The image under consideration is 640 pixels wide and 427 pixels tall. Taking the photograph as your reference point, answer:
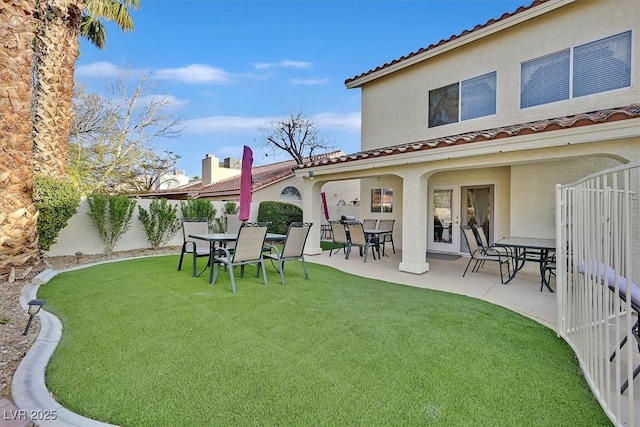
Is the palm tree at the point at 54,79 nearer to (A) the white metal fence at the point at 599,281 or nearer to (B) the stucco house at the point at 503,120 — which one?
(B) the stucco house at the point at 503,120

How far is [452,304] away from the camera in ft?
19.5

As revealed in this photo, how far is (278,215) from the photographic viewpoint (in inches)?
637

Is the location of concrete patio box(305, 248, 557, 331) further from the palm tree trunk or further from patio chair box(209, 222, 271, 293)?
the palm tree trunk

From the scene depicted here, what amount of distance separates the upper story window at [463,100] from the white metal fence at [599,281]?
6.93 m

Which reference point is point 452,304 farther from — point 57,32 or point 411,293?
point 57,32

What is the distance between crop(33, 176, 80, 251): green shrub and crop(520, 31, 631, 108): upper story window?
1363cm

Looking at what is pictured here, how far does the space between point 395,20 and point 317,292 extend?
13.1 metres

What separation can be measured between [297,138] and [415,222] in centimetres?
2120

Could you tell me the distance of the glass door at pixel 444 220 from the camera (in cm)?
1229

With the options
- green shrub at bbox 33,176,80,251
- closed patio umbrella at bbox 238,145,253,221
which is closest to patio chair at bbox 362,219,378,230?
closed patio umbrella at bbox 238,145,253,221

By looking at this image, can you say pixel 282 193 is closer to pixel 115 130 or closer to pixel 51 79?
pixel 115 130

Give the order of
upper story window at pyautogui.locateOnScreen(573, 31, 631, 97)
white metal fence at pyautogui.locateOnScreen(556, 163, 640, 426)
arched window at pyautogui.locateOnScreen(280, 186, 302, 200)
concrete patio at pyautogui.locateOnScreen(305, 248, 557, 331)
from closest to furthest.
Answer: white metal fence at pyautogui.locateOnScreen(556, 163, 640, 426) → concrete patio at pyautogui.locateOnScreen(305, 248, 557, 331) → upper story window at pyautogui.locateOnScreen(573, 31, 631, 97) → arched window at pyautogui.locateOnScreen(280, 186, 302, 200)

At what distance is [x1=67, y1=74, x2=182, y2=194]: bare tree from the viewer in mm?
18378

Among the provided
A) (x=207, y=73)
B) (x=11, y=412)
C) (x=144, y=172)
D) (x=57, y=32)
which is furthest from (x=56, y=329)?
(x=144, y=172)
